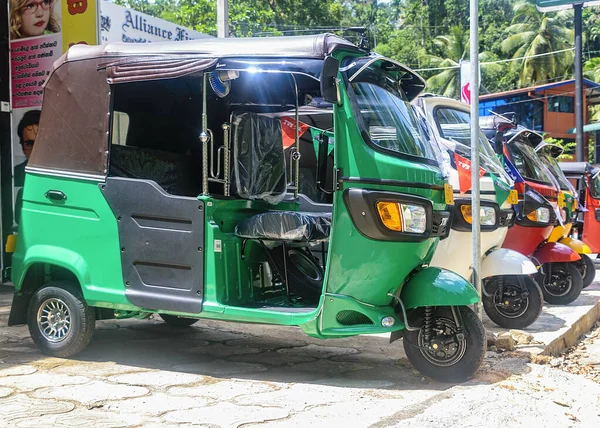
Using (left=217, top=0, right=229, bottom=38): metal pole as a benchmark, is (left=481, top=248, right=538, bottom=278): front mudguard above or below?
below

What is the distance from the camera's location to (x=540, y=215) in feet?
28.1

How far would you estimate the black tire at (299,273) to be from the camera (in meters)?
5.80

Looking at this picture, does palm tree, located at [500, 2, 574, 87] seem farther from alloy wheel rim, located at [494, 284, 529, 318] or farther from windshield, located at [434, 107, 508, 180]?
alloy wheel rim, located at [494, 284, 529, 318]

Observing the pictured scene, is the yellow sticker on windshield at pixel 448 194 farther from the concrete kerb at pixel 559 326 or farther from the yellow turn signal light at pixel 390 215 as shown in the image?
the concrete kerb at pixel 559 326

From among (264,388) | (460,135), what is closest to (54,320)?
(264,388)

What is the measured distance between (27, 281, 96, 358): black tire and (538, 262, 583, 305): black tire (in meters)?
5.91

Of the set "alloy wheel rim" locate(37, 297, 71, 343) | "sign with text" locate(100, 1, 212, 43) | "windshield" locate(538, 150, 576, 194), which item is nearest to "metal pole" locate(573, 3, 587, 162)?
"windshield" locate(538, 150, 576, 194)

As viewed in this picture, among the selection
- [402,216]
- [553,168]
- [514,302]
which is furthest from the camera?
[553,168]

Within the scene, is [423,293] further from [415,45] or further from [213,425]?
[415,45]

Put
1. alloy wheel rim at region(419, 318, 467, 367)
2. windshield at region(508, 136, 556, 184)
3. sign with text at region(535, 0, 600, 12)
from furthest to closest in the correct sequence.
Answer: sign with text at region(535, 0, 600, 12) < windshield at region(508, 136, 556, 184) < alloy wheel rim at region(419, 318, 467, 367)

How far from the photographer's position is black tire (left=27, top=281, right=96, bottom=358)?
5.79 m

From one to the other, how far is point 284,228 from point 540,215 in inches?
170

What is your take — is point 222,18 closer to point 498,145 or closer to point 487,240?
point 498,145

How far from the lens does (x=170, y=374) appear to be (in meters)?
5.41
